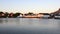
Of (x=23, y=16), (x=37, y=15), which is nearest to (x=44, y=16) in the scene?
(x=37, y=15)

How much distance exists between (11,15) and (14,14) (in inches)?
67.3

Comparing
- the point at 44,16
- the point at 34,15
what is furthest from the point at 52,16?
the point at 34,15

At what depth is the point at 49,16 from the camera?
2901 inches

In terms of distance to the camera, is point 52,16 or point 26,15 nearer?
point 52,16

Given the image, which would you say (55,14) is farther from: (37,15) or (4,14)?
(4,14)

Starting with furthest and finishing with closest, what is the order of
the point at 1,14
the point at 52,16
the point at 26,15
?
the point at 26,15, the point at 1,14, the point at 52,16

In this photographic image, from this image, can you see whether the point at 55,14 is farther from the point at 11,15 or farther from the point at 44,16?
the point at 11,15

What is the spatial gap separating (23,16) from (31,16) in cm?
436

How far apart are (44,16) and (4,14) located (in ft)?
57.8

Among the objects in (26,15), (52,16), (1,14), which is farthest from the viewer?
(26,15)

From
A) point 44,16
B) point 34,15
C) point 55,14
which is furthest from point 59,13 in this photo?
point 34,15

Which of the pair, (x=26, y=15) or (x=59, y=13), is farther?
(x=26, y=15)

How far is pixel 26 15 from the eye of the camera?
269 feet

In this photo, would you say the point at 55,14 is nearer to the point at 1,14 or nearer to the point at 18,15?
the point at 18,15
